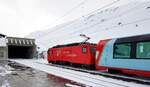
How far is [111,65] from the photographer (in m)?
19.5

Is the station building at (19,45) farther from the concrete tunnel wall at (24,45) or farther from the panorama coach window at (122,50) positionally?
the panorama coach window at (122,50)

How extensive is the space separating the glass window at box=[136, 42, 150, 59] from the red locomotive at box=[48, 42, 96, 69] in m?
→ 8.34

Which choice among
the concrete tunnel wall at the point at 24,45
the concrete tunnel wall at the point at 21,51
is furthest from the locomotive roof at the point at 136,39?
the concrete tunnel wall at the point at 21,51

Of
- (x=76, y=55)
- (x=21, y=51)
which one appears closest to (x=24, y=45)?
(x=21, y=51)

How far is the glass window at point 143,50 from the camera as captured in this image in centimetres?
1594

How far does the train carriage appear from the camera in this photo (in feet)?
53.0

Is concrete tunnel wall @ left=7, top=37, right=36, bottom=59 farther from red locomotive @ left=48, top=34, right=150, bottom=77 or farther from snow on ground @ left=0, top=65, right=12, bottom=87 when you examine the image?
snow on ground @ left=0, top=65, right=12, bottom=87

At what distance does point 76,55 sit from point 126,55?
1026 cm

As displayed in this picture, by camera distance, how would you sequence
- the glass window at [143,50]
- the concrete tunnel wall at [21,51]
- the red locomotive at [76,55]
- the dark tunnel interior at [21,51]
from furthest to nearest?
the dark tunnel interior at [21,51] < the concrete tunnel wall at [21,51] < the red locomotive at [76,55] < the glass window at [143,50]

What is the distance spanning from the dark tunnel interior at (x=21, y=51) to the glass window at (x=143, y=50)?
4781cm

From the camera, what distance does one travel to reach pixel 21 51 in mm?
70625

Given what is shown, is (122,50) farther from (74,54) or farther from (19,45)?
(19,45)

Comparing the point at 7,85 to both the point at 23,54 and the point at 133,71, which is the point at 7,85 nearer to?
the point at 133,71

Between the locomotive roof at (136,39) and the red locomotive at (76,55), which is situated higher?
the locomotive roof at (136,39)
